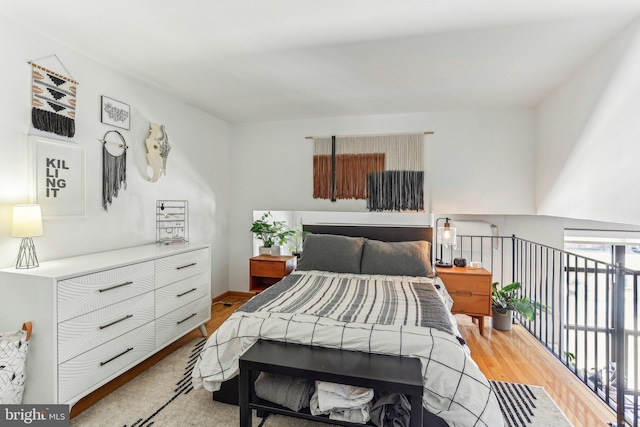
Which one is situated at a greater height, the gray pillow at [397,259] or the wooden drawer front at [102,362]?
the gray pillow at [397,259]

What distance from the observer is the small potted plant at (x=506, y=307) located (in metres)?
3.09

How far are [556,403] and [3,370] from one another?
328 cm

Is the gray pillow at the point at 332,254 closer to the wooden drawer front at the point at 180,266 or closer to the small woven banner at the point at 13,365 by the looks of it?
the wooden drawer front at the point at 180,266

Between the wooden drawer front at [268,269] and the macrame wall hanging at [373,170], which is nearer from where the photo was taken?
the wooden drawer front at [268,269]

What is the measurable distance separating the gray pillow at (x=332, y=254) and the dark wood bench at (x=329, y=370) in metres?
1.44

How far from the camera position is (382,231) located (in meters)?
3.72

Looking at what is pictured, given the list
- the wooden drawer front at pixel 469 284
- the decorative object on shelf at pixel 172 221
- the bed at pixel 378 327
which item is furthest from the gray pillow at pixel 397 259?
the decorative object on shelf at pixel 172 221

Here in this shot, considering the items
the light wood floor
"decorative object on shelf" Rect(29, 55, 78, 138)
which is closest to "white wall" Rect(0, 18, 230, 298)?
"decorative object on shelf" Rect(29, 55, 78, 138)

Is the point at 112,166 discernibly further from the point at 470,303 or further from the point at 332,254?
the point at 470,303

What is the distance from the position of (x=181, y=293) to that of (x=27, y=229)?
1174 millimetres

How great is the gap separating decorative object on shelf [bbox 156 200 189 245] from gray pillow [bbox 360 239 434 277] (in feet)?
6.37

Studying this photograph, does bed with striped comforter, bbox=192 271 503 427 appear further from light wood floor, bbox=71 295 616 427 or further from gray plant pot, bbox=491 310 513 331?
gray plant pot, bbox=491 310 513 331

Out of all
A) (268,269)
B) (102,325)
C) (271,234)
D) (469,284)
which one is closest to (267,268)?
(268,269)

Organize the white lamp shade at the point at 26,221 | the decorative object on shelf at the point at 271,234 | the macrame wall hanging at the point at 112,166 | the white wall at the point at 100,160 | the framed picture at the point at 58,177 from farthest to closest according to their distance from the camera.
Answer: the decorative object on shelf at the point at 271,234 → the macrame wall hanging at the point at 112,166 → the framed picture at the point at 58,177 → the white wall at the point at 100,160 → the white lamp shade at the point at 26,221
